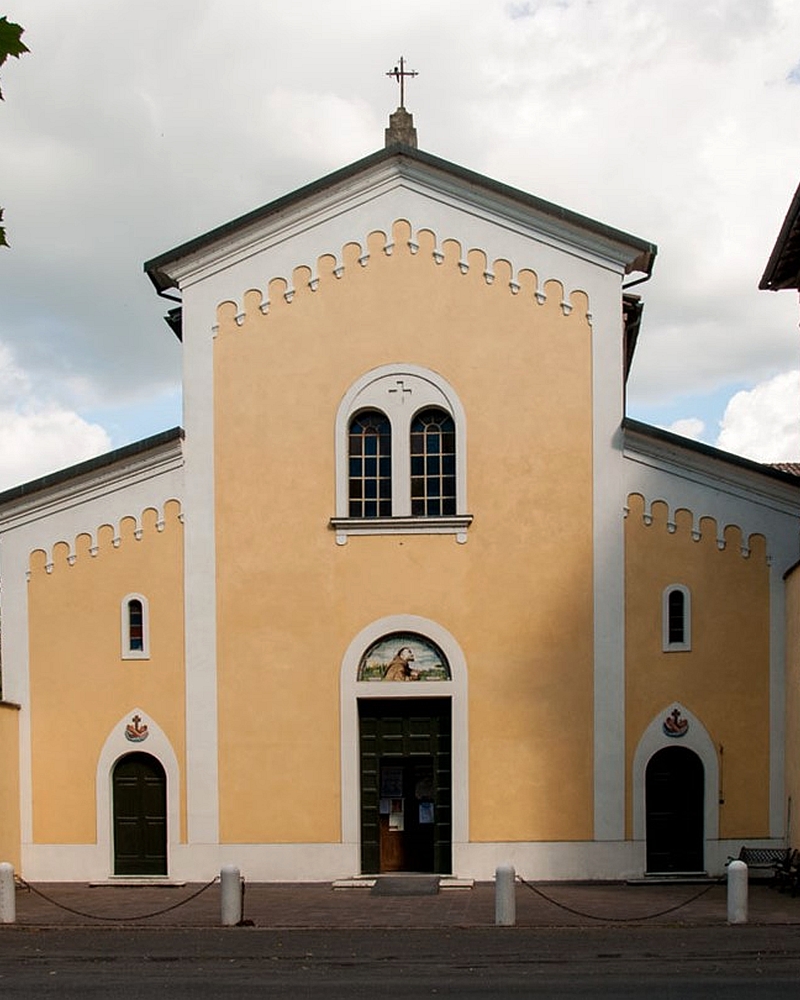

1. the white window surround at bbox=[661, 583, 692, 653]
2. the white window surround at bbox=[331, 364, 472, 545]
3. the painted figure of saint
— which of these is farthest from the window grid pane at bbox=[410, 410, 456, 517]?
the white window surround at bbox=[661, 583, 692, 653]

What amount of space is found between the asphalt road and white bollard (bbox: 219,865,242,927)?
1.18ft

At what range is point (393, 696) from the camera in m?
23.8

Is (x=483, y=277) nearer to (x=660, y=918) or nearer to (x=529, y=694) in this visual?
(x=529, y=694)

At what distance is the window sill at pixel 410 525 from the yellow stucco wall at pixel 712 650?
2.71m

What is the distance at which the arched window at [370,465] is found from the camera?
79.0ft

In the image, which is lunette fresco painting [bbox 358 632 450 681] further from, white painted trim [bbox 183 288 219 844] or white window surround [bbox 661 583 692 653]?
white window surround [bbox 661 583 692 653]

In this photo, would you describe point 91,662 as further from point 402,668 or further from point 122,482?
point 402,668

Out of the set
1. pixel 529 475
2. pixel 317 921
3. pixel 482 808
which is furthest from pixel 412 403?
pixel 317 921

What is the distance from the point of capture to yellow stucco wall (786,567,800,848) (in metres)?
22.5

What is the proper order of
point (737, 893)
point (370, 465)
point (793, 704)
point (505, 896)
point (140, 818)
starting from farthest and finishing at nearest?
point (370, 465), point (140, 818), point (793, 704), point (505, 896), point (737, 893)

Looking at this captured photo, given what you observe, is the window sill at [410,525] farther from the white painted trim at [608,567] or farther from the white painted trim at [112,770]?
the white painted trim at [112,770]

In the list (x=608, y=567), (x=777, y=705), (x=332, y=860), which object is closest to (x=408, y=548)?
(x=608, y=567)

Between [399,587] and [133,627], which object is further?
[133,627]

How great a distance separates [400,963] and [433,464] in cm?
971
